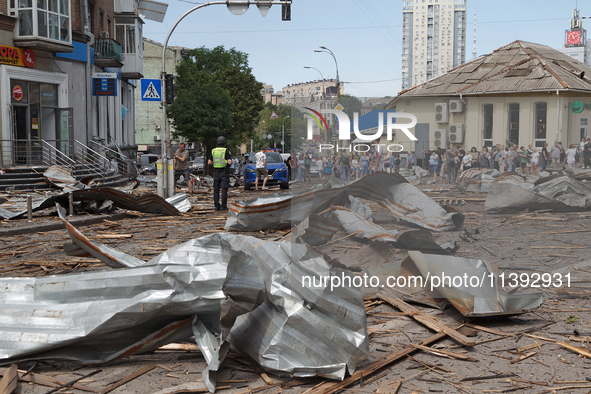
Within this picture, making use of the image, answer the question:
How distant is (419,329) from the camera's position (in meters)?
4.77

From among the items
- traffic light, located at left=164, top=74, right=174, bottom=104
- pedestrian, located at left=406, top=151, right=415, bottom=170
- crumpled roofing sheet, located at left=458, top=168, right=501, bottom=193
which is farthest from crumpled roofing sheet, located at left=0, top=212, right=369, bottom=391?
traffic light, located at left=164, top=74, right=174, bottom=104

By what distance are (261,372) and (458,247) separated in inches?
99.9

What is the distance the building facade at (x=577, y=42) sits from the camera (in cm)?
537

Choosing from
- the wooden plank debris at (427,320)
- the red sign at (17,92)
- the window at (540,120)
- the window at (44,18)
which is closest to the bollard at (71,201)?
the wooden plank debris at (427,320)

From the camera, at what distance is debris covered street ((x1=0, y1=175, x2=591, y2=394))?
371 centimetres

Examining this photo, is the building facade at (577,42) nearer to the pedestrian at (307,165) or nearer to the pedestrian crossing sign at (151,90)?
the pedestrian at (307,165)

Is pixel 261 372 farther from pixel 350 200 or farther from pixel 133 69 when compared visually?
pixel 133 69

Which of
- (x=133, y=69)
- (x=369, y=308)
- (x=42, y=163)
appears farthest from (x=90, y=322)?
(x=133, y=69)

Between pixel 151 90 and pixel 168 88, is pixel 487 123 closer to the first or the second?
pixel 151 90

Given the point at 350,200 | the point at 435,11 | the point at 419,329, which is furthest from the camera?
the point at 350,200

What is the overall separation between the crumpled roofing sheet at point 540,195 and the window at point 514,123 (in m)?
0.48

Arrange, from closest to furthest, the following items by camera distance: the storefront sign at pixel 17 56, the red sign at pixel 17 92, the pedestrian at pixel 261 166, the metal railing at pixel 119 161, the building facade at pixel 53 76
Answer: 1. the pedestrian at pixel 261 166
2. the storefront sign at pixel 17 56
3. the building facade at pixel 53 76
4. the red sign at pixel 17 92
5. the metal railing at pixel 119 161

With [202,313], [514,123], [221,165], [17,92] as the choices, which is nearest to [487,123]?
[514,123]

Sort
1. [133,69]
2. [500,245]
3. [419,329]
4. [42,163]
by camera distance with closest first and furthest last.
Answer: [419,329], [500,245], [42,163], [133,69]
